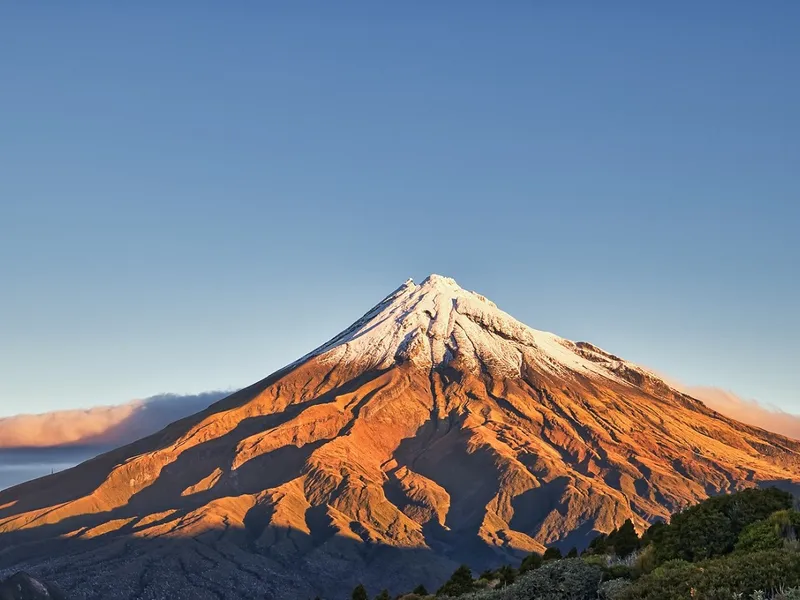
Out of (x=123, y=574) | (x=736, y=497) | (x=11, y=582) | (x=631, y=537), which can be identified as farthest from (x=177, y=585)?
(x=736, y=497)

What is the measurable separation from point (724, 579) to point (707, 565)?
7.05 feet

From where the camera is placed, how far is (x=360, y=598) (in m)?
61.8

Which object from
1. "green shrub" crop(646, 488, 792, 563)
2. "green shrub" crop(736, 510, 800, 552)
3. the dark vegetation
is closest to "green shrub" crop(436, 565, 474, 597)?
the dark vegetation

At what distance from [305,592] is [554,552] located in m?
151

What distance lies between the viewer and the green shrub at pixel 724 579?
19859mm

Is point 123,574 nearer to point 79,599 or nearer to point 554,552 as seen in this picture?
point 79,599

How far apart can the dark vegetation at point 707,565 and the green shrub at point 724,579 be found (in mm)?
18

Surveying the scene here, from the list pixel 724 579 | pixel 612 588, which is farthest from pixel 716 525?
pixel 724 579

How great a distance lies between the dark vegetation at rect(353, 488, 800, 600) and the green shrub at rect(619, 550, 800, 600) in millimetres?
18

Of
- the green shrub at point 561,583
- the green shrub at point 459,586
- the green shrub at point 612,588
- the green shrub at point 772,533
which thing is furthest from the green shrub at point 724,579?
the green shrub at point 459,586

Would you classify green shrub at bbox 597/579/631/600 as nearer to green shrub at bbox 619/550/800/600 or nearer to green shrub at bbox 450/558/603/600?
green shrub at bbox 450/558/603/600

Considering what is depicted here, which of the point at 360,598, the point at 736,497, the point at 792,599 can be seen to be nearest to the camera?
the point at 792,599

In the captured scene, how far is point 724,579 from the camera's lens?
20.4 m

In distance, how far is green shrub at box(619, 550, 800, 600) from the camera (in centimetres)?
1986
